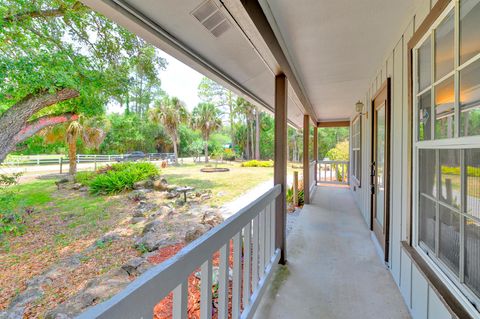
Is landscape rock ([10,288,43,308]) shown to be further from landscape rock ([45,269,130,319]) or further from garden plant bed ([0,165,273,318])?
landscape rock ([45,269,130,319])

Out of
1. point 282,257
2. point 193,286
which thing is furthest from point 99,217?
point 282,257

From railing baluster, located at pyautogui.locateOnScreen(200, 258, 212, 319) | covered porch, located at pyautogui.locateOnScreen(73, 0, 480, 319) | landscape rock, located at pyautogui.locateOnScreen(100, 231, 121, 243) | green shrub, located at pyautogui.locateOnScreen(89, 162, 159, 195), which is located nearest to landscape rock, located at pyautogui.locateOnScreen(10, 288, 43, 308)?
landscape rock, located at pyautogui.locateOnScreen(100, 231, 121, 243)

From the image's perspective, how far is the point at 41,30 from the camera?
4656 mm

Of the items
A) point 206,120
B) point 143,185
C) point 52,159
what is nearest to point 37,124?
point 52,159

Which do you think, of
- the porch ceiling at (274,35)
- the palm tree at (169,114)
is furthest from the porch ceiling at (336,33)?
the palm tree at (169,114)

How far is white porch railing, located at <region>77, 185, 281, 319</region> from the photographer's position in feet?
1.79

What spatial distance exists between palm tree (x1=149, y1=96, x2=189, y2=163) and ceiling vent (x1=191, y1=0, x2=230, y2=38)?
1566cm

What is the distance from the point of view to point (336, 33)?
6.58 ft

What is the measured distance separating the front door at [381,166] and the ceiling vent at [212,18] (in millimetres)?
1928

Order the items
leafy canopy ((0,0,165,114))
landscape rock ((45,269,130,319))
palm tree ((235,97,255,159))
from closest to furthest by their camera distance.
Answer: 1. landscape rock ((45,269,130,319))
2. leafy canopy ((0,0,165,114))
3. palm tree ((235,97,255,159))

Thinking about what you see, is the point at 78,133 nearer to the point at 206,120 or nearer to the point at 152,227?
the point at 152,227

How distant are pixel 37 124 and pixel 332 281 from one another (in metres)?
6.80

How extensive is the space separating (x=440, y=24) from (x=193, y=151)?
23.2 metres

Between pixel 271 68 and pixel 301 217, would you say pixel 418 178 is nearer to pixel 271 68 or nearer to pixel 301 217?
pixel 271 68
